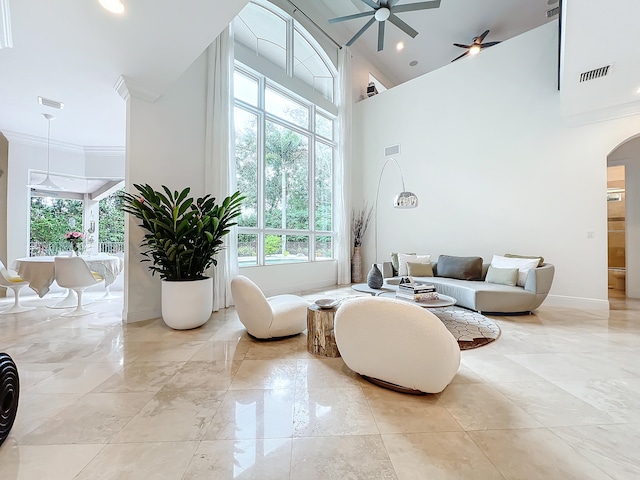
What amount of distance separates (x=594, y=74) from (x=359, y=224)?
4.70 metres

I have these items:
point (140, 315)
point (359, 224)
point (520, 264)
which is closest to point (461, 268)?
point (520, 264)

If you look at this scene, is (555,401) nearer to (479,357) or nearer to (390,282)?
(479,357)

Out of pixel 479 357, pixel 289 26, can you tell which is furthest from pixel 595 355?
pixel 289 26

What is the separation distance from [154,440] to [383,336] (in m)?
1.42

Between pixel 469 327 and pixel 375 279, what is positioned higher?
pixel 375 279

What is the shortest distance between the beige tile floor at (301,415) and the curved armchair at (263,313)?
155 millimetres

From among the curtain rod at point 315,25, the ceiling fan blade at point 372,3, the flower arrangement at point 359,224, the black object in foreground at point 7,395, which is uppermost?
the curtain rod at point 315,25

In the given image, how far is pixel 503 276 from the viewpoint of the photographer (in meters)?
4.35

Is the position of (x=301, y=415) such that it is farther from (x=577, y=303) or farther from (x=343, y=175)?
(x=343, y=175)

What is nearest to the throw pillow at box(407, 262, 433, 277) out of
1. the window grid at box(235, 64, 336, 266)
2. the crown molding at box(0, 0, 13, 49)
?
the window grid at box(235, 64, 336, 266)

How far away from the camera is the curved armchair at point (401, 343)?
1.79m

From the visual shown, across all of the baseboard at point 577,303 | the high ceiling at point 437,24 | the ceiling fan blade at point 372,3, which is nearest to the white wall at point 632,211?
the baseboard at point 577,303

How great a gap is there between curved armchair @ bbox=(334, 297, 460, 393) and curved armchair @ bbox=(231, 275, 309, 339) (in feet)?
3.46

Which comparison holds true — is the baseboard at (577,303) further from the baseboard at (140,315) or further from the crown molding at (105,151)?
the crown molding at (105,151)
